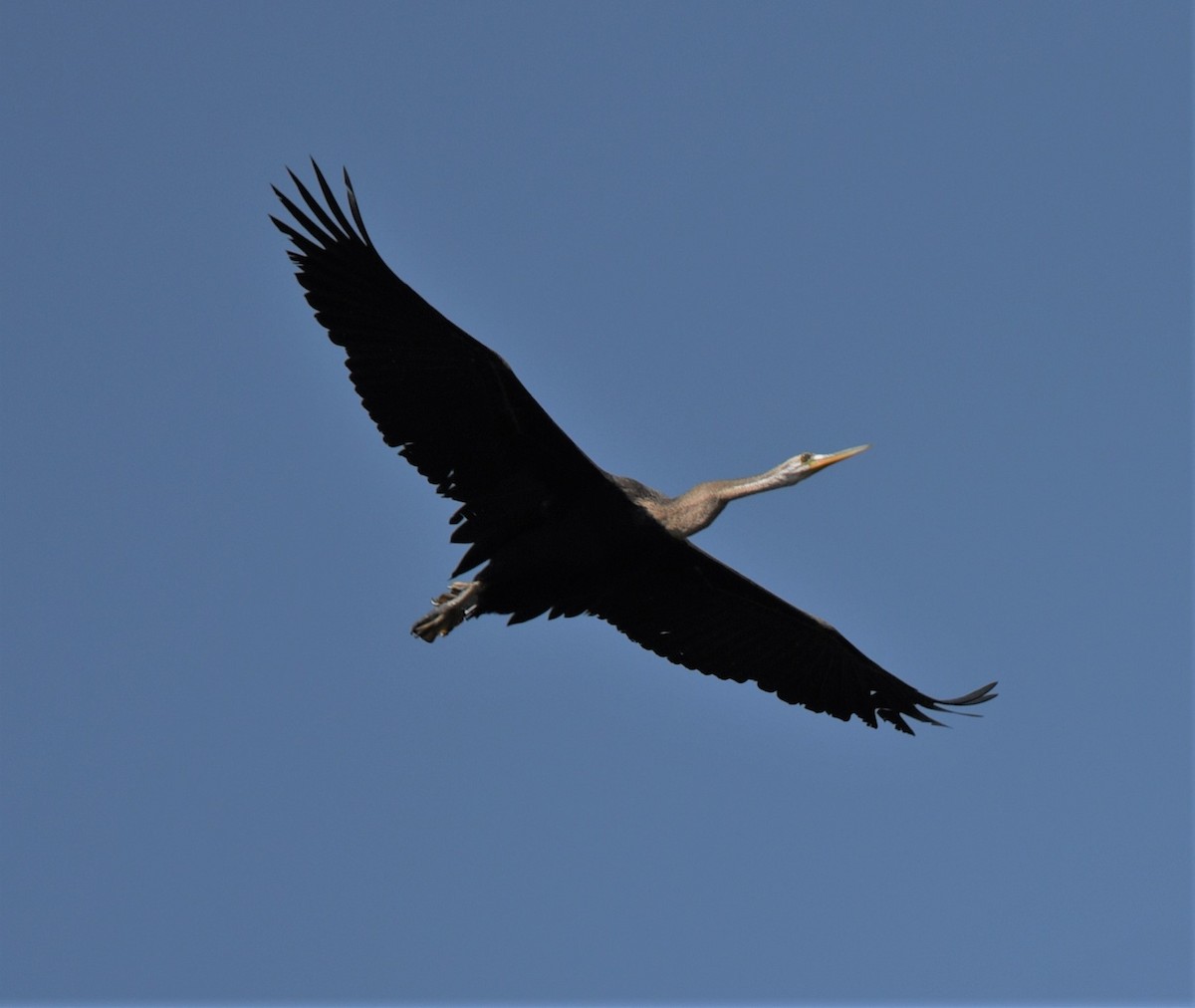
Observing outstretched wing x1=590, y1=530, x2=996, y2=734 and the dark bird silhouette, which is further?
outstretched wing x1=590, y1=530, x2=996, y2=734

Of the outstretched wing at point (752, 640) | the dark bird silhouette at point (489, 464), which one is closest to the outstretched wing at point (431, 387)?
the dark bird silhouette at point (489, 464)

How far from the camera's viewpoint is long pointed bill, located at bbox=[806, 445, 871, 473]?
18.0 metres

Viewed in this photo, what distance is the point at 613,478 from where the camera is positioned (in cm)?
1712

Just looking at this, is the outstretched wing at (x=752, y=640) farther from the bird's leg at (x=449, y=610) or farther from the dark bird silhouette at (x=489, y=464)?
the bird's leg at (x=449, y=610)

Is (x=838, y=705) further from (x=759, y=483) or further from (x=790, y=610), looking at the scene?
(x=759, y=483)

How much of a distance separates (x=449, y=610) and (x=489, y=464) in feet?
3.90

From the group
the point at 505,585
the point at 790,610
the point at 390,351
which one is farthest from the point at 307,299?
the point at 790,610

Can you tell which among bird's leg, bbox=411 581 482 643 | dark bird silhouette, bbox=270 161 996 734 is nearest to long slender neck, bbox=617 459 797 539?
dark bird silhouette, bbox=270 161 996 734

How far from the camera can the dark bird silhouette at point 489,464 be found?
16672 millimetres

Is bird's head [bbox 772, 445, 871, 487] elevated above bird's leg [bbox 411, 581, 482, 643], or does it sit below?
above

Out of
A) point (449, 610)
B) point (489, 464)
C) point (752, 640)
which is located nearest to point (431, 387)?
point (489, 464)

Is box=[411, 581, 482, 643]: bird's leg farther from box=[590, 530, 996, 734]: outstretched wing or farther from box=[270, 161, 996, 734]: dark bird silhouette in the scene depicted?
box=[590, 530, 996, 734]: outstretched wing

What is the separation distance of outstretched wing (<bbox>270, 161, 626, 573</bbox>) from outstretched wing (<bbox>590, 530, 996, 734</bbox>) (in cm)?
152

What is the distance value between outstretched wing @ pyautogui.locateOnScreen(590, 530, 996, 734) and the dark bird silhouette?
323 mm
